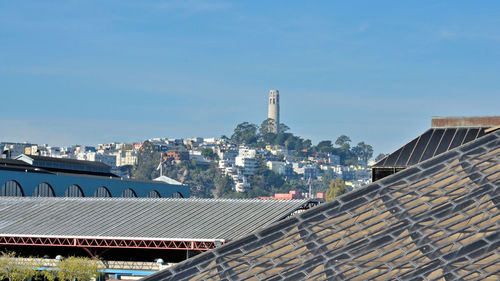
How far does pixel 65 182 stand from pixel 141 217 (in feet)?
89.0

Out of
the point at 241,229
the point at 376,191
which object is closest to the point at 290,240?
the point at 376,191

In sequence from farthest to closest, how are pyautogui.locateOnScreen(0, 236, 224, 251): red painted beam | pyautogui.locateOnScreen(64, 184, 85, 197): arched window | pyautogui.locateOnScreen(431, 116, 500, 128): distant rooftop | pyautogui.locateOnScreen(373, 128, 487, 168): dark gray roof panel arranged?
pyautogui.locateOnScreen(64, 184, 85, 197): arched window → pyautogui.locateOnScreen(431, 116, 500, 128): distant rooftop → pyautogui.locateOnScreen(373, 128, 487, 168): dark gray roof panel → pyautogui.locateOnScreen(0, 236, 224, 251): red painted beam

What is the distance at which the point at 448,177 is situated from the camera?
21.2 meters

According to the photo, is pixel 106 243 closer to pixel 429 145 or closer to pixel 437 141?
pixel 429 145

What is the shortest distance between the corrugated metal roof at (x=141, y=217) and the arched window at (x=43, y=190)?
15.5 m

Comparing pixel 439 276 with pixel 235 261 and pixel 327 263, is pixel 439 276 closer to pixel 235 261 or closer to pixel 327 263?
pixel 327 263

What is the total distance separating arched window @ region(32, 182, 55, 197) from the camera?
77.8 meters

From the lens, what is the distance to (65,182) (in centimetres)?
8100

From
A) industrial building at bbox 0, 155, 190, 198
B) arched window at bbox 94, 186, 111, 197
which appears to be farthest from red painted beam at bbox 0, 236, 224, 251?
arched window at bbox 94, 186, 111, 197

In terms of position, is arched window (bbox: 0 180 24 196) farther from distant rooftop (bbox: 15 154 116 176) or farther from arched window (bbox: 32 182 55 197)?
distant rooftop (bbox: 15 154 116 176)

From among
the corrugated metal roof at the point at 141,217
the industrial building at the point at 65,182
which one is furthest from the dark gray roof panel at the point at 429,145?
the industrial building at the point at 65,182

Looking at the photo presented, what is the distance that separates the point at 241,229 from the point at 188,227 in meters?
3.87

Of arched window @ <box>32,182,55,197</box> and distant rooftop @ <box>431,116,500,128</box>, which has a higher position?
distant rooftop @ <box>431,116,500,128</box>

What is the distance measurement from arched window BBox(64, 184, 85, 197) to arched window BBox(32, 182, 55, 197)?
2274 millimetres
